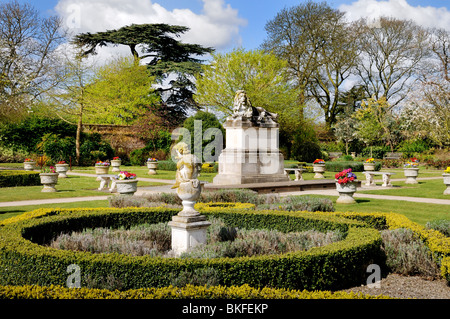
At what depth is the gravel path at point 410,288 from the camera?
4777mm

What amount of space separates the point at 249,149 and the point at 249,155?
251 millimetres

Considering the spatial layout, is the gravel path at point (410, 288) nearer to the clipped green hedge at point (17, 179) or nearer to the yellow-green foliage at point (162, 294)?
the yellow-green foliage at point (162, 294)

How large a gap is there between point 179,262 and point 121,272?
0.62 m

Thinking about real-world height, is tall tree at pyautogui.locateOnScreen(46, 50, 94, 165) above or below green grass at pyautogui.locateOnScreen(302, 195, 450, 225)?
above

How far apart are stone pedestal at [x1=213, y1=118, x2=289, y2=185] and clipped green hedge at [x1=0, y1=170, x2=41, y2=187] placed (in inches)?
315

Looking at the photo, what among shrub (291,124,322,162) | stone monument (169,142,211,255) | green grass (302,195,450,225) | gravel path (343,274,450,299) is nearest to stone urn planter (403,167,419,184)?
green grass (302,195,450,225)

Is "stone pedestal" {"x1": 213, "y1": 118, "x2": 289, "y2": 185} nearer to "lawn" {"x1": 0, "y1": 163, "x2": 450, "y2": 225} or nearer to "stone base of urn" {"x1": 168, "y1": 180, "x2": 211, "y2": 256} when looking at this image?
"lawn" {"x1": 0, "y1": 163, "x2": 450, "y2": 225}

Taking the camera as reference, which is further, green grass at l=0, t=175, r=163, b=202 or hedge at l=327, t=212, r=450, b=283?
green grass at l=0, t=175, r=163, b=202

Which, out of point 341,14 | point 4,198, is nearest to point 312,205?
point 4,198

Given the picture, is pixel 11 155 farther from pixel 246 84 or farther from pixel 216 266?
pixel 216 266

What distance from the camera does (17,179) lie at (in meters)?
17.5

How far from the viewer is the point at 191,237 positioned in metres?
6.16

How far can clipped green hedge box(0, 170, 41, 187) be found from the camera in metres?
17.2
